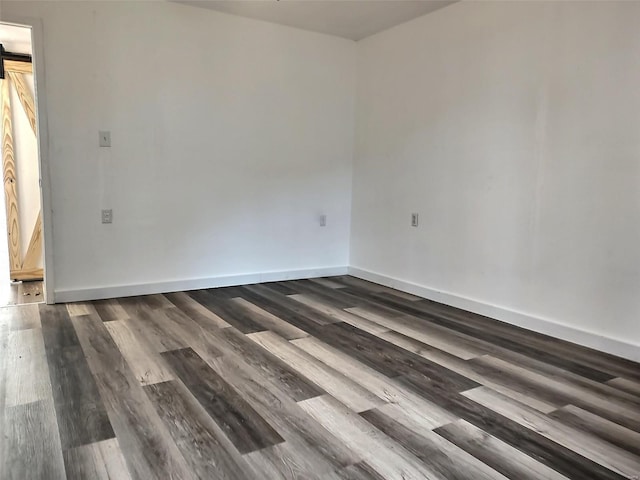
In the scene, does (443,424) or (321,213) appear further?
(321,213)

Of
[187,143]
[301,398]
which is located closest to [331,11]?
[187,143]

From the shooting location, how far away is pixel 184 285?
12.9 feet

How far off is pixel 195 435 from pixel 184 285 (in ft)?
7.66

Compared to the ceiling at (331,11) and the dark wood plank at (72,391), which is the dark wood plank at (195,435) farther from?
the ceiling at (331,11)

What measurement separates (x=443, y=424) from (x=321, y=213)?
2.95 m

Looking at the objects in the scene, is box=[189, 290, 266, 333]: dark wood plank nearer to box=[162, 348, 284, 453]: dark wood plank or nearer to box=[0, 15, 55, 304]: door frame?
box=[162, 348, 284, 453]: dark wood plank

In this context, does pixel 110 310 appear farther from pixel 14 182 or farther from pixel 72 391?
pixel 14 182

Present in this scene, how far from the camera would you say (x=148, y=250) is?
3.76 meters

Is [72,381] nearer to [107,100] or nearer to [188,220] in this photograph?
[188,220]

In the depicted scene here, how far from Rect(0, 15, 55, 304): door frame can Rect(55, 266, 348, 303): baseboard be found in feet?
0.57

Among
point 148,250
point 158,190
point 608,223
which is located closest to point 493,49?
point 608,223

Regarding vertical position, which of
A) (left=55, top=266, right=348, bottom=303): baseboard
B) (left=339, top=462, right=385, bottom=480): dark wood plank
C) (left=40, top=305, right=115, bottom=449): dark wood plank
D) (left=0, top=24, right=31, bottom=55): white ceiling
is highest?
(left=0, top=24, right=31, bottom=55): white ceiling

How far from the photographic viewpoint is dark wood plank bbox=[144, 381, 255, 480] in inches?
60.5

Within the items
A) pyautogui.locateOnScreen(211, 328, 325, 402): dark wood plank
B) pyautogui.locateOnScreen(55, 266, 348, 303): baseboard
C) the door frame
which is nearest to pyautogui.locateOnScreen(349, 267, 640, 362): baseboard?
pyautogui.locateOnScreen(55, 266, 348, 303): baseboard
